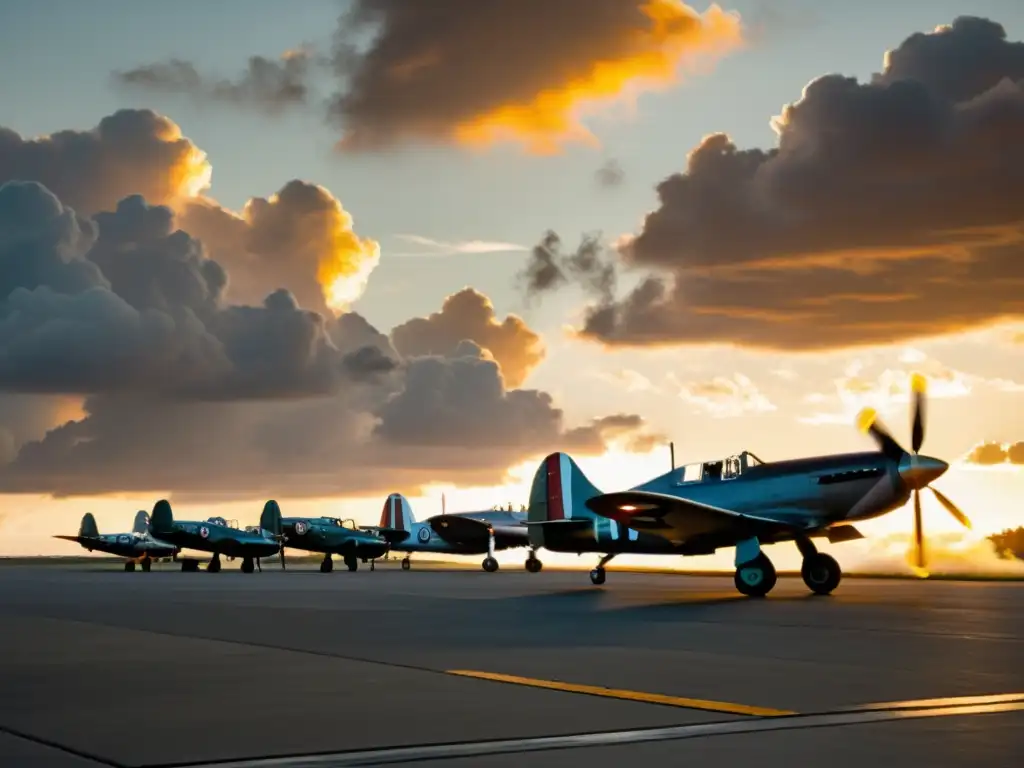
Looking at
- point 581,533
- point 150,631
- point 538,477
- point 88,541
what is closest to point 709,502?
point 581,533

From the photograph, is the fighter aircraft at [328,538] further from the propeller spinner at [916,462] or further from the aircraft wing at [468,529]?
the propeller spinner at [916,462]

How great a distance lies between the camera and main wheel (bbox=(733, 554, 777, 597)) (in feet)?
93.8

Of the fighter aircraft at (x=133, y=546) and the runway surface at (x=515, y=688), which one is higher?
the fighter aircraft at (x=133, y=546)

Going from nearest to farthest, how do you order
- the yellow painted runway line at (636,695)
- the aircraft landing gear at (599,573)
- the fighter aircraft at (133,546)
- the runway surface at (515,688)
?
the runway surface at (515,688)
the yellow painted runway line at (636,695)
the aircraft landing gear at (599,573)
the fighter aircraft at (133,546)

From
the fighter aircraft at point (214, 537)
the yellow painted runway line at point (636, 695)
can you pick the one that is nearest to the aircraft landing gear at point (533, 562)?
the fighter aircraft at point (214, 537)

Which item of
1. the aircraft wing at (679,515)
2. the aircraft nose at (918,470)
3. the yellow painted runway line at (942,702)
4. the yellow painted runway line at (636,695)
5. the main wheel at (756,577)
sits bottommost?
the yellow painted runway line at (942,702)

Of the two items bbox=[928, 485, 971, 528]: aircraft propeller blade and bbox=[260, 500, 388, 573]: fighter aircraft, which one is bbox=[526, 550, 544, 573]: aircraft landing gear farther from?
bbox=[928, 485, 971, 528]: aircraft propeller blade

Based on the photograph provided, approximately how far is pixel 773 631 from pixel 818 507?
11.9 metres

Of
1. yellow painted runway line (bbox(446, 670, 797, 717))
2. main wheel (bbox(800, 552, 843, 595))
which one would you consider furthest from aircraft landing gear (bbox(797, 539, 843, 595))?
yellow painted runway line (bbox(446, 670, 797, 717))

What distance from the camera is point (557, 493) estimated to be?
4025cm

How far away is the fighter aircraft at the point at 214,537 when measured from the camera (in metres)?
63.5

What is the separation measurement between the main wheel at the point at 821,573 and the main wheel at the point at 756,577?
1.12 m

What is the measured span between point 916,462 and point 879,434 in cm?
106

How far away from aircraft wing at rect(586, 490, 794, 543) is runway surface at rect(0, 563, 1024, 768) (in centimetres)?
653
